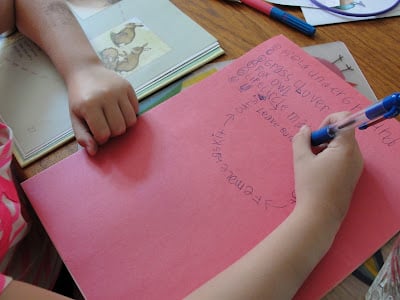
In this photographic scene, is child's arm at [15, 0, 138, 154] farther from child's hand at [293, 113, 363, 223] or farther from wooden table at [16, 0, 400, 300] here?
child's hand at [293, 113, 363, 223]

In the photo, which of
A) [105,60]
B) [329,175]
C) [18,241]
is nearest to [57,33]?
[105,60]

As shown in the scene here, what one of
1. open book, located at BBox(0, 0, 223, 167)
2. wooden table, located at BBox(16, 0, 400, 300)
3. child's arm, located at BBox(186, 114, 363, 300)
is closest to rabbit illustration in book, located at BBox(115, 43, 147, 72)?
open book, located at BBox(0, 0, 223, 167)

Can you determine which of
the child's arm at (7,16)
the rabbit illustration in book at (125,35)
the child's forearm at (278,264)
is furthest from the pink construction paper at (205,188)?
the child's arm at (7,16)

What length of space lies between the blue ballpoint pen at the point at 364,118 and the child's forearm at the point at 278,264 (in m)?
0.10

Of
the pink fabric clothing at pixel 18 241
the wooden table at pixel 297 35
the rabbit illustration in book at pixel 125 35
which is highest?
the wooden table at pixel 297 35

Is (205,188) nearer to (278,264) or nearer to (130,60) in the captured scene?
(278,264)

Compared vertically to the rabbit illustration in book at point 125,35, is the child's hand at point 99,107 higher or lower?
lower

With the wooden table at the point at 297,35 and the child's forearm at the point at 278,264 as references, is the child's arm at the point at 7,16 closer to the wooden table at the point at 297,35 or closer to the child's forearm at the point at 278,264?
the wooden table at the point at 297,35

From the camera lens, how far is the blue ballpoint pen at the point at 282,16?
2.11ft

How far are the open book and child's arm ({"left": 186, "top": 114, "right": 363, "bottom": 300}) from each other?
0.23 meters

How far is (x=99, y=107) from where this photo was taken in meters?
0.56

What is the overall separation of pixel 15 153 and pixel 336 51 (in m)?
0.47

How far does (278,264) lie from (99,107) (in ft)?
0.99

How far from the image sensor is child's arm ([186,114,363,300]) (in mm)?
437
